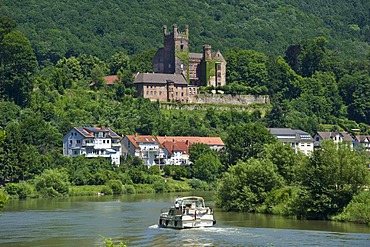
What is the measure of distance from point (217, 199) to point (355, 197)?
633 inches

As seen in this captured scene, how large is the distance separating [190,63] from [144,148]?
27851mm

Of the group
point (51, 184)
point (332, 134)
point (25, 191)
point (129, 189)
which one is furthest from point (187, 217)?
point (332, 134)

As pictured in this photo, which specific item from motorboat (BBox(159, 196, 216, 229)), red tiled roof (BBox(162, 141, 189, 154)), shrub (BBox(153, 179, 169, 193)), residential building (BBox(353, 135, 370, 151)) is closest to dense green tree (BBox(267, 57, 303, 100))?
residential building (BBox(353, 135, 370, 151))

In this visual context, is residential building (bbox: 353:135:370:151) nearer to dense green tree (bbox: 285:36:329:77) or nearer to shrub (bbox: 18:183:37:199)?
dense green tree (bbox: 285:36:329:77)

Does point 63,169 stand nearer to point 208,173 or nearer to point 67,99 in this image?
point 208,173

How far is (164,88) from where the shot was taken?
14162 centimetres

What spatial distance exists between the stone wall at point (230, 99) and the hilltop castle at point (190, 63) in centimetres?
363

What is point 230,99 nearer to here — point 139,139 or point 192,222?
point 139,139

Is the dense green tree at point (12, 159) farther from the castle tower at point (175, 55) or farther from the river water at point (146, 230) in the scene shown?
the castle tower at point (175, 55)

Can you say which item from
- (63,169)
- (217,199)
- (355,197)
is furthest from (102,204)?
(355,197)

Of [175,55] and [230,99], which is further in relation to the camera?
[175,55]

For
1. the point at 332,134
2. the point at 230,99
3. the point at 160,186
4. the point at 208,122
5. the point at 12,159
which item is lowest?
the point at 160,186

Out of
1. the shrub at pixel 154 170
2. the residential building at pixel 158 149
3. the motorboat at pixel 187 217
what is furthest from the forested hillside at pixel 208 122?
the motorboat at pixel 187 217

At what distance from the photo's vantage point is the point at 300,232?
203 feet
